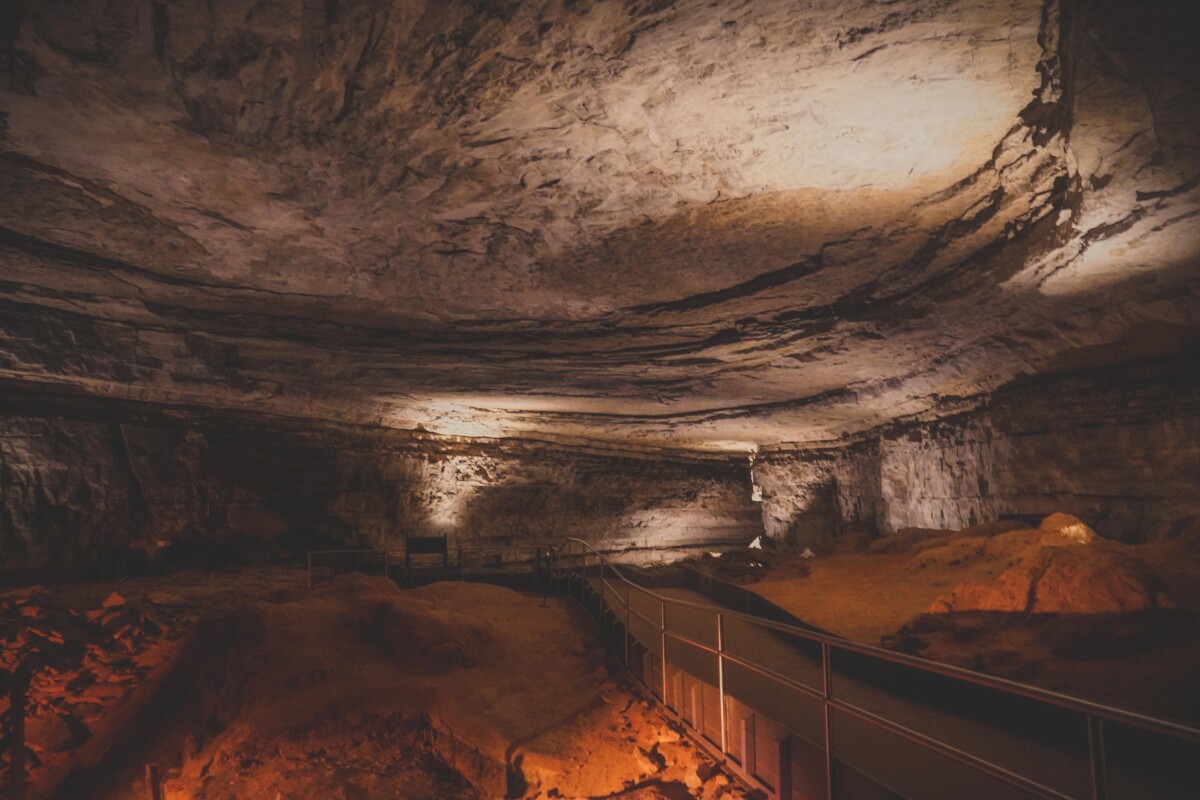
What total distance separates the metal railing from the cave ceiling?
3136mm

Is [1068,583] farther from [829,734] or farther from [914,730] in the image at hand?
[829,734]

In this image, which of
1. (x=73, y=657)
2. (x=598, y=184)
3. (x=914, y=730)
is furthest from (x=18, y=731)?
(x=914, y=730)

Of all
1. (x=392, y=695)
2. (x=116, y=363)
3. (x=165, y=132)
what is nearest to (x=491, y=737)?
(x=392, y=695)

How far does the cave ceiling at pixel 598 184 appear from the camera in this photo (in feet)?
11.3

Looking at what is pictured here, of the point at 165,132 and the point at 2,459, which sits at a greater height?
the point at 165,132

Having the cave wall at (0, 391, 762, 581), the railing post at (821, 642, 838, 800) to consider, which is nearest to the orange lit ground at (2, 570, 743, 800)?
the railing post at (821, 642, 838, 800)

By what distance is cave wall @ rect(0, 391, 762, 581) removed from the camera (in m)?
9.92

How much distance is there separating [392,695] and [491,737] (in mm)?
1084

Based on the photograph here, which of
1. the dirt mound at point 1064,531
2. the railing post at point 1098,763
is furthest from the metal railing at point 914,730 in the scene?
the dirt mound at point 1064,531

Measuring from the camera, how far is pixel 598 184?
16.6 feet

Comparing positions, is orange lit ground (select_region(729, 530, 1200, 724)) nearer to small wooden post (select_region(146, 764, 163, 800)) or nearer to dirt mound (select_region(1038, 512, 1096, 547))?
dirt mound (select_region(1038, 512, 1096, 547))

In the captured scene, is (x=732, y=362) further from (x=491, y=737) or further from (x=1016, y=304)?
(x=491, y=737)

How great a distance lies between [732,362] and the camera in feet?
32.6

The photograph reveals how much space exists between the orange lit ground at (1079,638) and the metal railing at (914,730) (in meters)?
0.23
